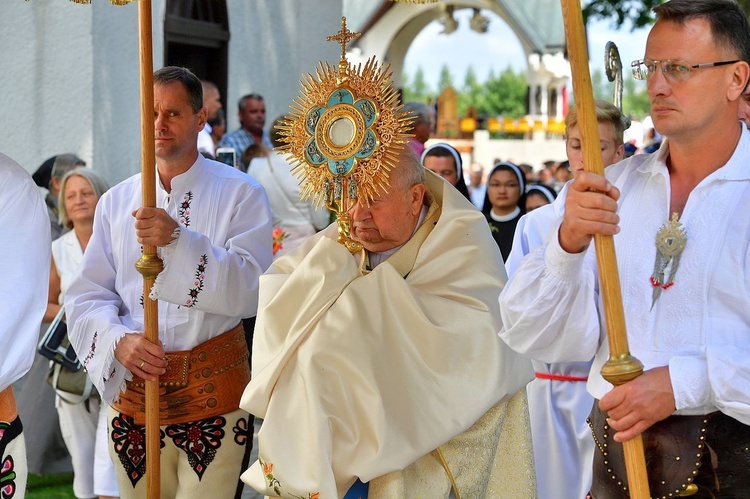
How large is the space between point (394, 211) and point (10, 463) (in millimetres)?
1512

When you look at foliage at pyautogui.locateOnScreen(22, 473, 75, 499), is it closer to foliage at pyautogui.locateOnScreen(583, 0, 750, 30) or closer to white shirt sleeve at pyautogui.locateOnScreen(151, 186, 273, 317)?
white shirt sleeve at pyautogui.locateOnScreen(151, 186, 273, 317)

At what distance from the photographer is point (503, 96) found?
3317 inches

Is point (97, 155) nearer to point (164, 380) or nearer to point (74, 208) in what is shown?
point (74, 208)

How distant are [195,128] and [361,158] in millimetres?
1185

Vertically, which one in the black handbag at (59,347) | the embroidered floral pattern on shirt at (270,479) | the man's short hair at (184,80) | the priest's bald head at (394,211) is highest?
the man's short hair at (184,80)

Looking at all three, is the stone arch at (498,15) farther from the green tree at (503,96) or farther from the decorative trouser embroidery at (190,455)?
the green tree at (503,96)

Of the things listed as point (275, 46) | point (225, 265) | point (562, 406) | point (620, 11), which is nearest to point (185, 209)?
point (225, 265)

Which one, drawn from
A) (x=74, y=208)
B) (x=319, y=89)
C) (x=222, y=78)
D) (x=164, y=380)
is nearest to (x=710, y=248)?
(x=319, y=89)

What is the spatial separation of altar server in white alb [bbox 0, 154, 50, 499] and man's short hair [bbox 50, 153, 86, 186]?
10.7 feet

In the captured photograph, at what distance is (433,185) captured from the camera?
3.51 meters

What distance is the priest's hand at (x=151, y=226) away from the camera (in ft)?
12.3

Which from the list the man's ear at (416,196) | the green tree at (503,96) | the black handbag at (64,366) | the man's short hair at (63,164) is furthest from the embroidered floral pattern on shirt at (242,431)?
the green tree at (503,96)

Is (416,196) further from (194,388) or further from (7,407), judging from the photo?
(7,407)

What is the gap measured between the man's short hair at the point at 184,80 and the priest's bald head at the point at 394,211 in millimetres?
1161
